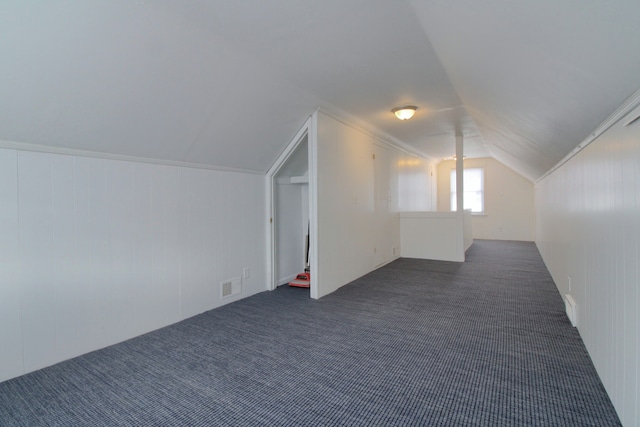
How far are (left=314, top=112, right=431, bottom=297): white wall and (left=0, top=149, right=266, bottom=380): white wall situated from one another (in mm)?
1156

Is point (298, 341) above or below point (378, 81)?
below

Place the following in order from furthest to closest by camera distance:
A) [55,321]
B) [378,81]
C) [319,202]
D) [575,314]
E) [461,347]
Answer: [319,202]
[378,81]
[575,314]
[461,347]
[55,321]

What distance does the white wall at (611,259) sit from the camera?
1430 millimetres

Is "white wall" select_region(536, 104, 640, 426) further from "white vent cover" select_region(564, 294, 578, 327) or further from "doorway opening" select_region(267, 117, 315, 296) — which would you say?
"doorway opening" select_region(267, 117, 315, 296)

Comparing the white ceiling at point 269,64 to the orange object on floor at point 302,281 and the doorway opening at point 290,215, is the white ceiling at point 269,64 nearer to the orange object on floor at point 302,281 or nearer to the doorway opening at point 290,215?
the doorway opening at point 290,215

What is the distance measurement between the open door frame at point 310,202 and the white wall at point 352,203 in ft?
0.19

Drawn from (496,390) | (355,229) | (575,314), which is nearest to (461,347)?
(496,390)

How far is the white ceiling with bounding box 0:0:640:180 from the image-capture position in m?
1.42

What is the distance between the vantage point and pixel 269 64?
2633 mm

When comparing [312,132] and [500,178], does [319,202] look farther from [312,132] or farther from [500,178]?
[500,178]

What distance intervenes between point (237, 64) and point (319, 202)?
1752mm

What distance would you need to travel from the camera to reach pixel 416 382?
1.97m

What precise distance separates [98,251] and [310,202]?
6.95ft

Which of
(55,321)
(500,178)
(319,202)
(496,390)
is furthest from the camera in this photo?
(500,178)
